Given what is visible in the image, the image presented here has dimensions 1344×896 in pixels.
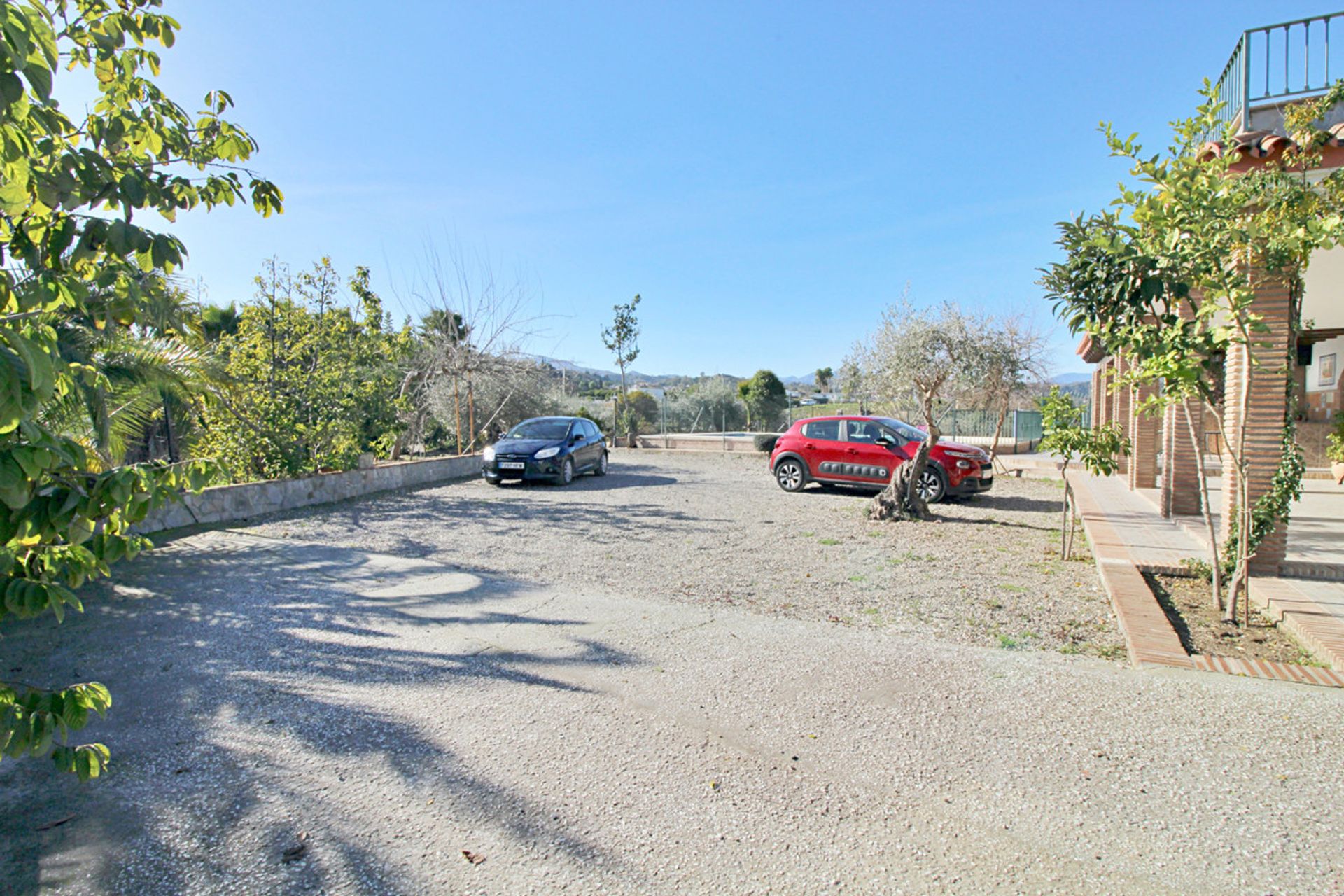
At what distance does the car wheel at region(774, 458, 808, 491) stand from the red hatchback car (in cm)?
1

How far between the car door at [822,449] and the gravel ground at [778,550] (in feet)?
1.66

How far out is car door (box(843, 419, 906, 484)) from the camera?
12.4m

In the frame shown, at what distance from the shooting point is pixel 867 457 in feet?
41.3

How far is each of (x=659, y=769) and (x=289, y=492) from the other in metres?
9.84

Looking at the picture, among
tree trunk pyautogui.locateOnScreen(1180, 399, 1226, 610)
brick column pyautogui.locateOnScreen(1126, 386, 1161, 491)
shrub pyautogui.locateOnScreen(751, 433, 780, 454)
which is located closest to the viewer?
tree trunk pyautogui.locateOnScreen(1180, 399, 1226, 610)

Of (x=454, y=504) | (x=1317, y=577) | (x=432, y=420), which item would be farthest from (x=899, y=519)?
(x=432, y=420)

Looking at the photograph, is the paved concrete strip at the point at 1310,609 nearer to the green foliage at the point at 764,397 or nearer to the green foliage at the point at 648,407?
the green foliage at the point at 764,397

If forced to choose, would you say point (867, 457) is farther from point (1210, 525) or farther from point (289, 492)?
point (289, 492)

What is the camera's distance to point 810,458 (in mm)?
13258

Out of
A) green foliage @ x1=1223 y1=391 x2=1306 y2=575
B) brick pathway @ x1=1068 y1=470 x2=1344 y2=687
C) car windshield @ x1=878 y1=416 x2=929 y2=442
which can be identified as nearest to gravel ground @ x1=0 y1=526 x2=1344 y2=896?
brick pathway @ x1=1068 y1=470 x2=1344 y2=687

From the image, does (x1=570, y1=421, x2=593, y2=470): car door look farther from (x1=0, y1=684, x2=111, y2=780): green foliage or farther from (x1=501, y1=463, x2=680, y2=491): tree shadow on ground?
(x1=0, y1=684, x2=111, y2=780): green foliage

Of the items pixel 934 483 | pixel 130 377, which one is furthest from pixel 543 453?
pixel 130 377

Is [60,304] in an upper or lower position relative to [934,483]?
upper

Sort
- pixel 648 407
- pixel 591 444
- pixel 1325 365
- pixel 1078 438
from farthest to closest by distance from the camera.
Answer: pixel 648 407, pixel 591 444, pixel 1325 365, pixel 1078 438
